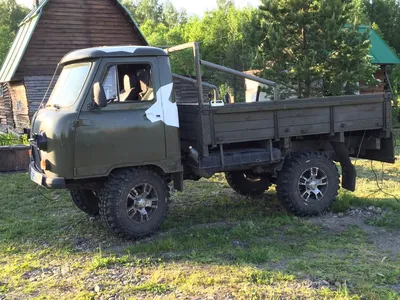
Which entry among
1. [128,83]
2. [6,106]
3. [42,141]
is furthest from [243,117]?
[6,106]

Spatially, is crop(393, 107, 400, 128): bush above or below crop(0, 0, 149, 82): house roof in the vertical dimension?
below

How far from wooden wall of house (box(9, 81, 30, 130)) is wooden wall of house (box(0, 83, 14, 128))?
3.36 ft

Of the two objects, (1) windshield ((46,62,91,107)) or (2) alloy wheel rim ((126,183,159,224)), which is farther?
(2) alloy wheel rim ((126,183,159,224))

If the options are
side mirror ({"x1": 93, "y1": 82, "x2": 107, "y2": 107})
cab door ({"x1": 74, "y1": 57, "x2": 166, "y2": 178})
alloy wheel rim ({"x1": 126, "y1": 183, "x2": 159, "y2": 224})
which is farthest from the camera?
alloy wheel rim ({"x1": 126, "y1": 183, "x2": 159, "y2": 224})

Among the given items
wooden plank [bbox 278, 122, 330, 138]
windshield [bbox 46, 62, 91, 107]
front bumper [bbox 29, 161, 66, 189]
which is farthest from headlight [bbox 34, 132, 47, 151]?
wooden plank [bbox 278, 122, 330, 138]

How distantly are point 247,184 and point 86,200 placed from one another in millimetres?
2939

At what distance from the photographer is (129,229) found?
19.1 ft

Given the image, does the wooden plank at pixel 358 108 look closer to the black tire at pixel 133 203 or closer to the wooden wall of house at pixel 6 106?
the black tire at pixel 133 203

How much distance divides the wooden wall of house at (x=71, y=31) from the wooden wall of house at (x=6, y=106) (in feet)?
14.2

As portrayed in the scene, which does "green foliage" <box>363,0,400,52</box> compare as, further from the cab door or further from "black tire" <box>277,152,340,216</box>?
the cab door

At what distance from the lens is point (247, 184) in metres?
8.25

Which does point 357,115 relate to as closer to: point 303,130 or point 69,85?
point 303,130

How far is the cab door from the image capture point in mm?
5480

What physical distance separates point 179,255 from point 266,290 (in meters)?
1.35
